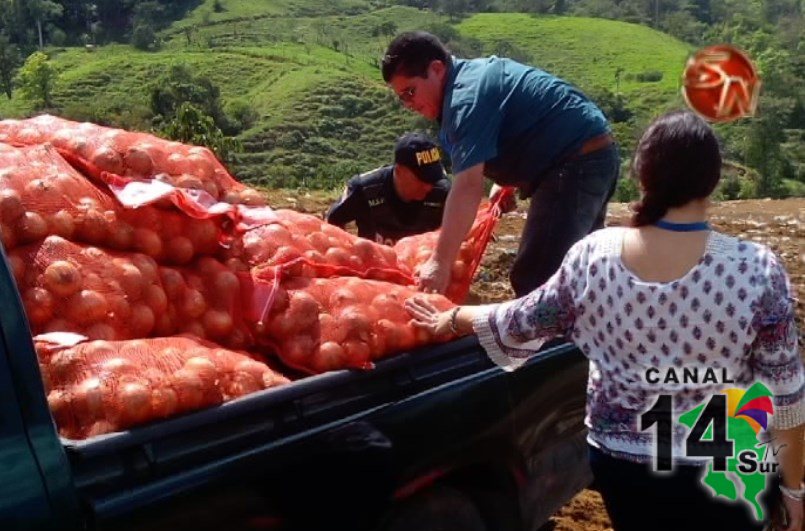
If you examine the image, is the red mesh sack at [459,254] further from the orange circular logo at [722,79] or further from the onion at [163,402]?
the orange circular logo at [722,79]

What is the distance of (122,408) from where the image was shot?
2.27 metres

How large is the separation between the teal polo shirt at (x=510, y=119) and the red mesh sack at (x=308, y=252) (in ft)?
1.79

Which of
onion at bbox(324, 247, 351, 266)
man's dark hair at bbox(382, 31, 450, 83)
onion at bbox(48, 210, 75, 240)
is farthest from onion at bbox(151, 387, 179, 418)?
man's dark hair at bbox(382, 31, 450, 83)

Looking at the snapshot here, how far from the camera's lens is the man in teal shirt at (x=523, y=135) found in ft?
13.2

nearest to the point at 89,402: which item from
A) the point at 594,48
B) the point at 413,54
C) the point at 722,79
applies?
the point at 413,54

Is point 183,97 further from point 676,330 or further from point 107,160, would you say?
point 676,330

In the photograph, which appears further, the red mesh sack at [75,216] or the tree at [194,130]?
the tree at [194,130]

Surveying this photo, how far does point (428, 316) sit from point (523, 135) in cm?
141

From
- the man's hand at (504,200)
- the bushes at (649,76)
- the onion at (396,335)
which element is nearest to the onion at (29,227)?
the onion at (396,335)

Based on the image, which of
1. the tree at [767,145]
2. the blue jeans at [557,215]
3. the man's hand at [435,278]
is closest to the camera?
the man's hand at [435,278]

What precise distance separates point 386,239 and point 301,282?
2082 millimetres

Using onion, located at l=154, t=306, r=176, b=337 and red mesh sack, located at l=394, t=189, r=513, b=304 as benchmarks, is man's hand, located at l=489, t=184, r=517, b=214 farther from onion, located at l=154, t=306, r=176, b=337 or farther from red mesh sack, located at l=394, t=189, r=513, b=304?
onion, located at l=154, t=306, r=176, b=337

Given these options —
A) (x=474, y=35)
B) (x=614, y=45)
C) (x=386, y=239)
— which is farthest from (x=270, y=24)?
(x=386, y=239)

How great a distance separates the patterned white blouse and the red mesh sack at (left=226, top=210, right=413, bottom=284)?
1012 millimetres
